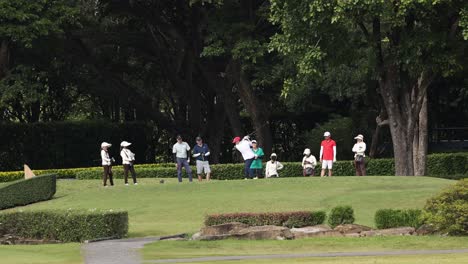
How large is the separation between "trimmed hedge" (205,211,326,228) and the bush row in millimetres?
19456

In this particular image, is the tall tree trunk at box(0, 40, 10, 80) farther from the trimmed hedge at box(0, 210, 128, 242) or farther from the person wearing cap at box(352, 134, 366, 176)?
the trimmed hedge at box(0, 210, 128, 242)

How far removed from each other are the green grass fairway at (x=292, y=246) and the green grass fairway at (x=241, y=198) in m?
3.72

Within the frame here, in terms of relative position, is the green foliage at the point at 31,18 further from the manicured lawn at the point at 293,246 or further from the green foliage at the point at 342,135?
the manicured lawn at the point at 293,246

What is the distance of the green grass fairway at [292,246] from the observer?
2175cm

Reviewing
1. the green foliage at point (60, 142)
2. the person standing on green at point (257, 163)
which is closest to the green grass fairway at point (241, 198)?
the person standing on green at point (257, 163)

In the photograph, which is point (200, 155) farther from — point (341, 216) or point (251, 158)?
point (341, 216)

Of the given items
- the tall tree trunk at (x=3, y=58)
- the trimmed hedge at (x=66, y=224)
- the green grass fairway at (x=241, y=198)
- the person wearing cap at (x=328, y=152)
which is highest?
the tall tree trunk at (x=3, y=58)

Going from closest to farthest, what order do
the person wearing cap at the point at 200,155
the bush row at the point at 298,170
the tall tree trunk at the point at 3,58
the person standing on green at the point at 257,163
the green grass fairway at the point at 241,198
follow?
the green grass fairway at the point at 241,198
the person standing on green at the point at 257,163
the person wearing cap at the point at 200,155
the bush row at the point at 298,170
the tall tree trunk at the point at 3,58

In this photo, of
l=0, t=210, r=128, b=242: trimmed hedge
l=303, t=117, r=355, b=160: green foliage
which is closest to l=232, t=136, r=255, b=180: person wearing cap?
l=0, t=210, r=128, b=242: trimmed hedge

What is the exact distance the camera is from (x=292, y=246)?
22.6 metres

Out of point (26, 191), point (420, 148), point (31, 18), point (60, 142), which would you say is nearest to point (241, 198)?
point (26, 191)

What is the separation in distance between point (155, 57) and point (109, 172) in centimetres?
1876

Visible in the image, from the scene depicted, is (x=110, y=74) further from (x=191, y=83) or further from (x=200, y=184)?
(x=200, y=184)

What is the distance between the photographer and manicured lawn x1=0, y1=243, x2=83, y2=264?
830 inches
